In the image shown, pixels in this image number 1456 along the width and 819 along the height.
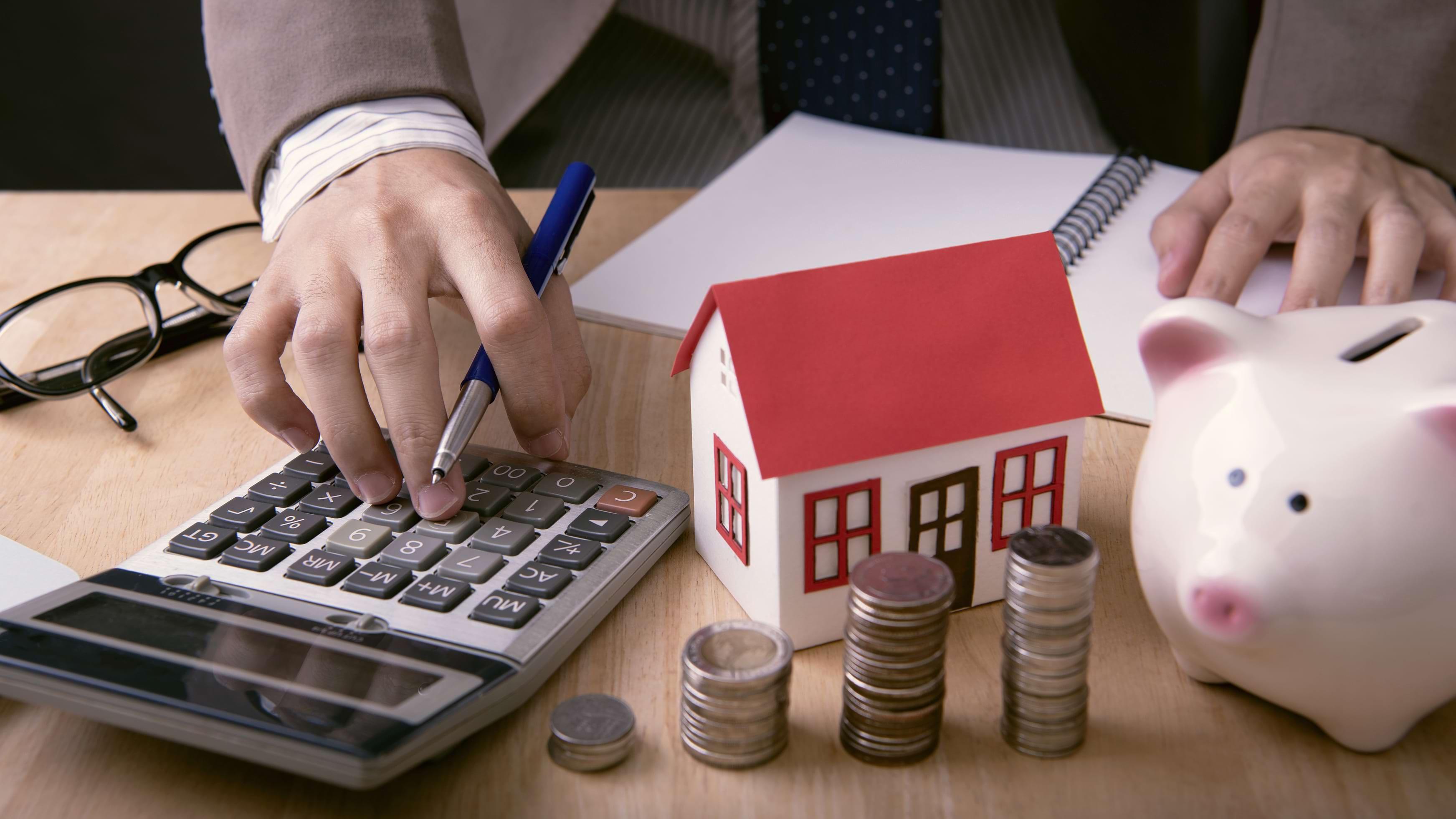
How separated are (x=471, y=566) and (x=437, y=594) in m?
0.02

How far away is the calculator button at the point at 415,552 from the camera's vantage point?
17.5 inches

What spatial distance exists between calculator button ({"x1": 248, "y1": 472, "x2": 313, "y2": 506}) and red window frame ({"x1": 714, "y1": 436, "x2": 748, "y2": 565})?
0.69 ft

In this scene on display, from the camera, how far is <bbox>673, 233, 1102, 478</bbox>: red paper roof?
1.24 feet

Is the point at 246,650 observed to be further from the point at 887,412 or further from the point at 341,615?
the point at 887,412

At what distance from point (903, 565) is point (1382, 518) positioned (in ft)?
0.47

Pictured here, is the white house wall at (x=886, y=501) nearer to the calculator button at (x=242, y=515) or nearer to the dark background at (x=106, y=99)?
the calculator button at (x=242, y=515)

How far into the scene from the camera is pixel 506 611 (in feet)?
1.35

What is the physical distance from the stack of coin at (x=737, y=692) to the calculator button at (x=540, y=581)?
82 mm

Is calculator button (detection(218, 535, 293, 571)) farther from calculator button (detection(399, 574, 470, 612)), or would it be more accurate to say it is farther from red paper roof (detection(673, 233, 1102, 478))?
red paper roof (detection(673, 233, 1102, 478))

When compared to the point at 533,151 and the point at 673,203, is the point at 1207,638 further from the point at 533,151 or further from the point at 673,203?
the point at 533,151

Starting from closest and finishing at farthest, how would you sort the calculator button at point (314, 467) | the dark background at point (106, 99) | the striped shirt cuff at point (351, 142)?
1. the calculator button at point (314, 467)
2. the striped shirt cuff at point (351, 142)
3. the dark background at point (106, 99)

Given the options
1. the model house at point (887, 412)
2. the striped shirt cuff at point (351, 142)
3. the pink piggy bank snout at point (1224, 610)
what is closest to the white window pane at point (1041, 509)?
the model house at point (887, 412)

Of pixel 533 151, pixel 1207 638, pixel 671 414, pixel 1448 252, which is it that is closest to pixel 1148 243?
pixel 1448 252

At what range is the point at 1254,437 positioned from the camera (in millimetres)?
334
